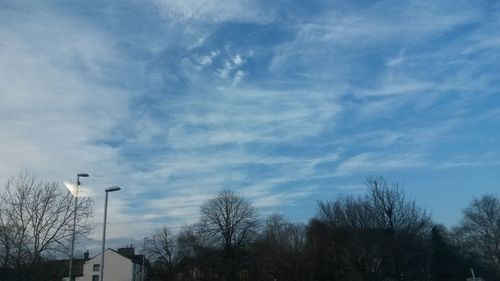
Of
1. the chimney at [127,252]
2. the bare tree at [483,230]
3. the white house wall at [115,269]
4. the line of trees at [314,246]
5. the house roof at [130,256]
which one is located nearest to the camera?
the line of trees at [314,246]

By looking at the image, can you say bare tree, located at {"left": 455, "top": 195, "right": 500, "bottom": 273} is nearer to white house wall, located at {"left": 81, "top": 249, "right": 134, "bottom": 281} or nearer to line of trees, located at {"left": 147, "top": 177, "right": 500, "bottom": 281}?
line of trees, located at {"left": 147, "top": 177, "right": 500, "bottom": 281}

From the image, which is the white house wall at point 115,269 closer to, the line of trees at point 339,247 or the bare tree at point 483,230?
the line of trees at point 339,247

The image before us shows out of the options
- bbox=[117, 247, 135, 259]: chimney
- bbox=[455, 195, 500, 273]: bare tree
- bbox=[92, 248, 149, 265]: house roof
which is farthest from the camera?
bbox=[117, 247, 135, 259]: chimney

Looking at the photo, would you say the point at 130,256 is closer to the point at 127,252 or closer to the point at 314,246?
the point at 127,252

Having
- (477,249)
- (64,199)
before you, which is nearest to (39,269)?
(64,199)

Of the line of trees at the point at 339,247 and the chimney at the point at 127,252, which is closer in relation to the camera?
the line of trees at the point at 339,247

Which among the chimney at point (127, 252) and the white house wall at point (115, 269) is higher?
the chimney at point (127, 252)

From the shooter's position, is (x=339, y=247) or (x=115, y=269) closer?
(x=339, y=247)

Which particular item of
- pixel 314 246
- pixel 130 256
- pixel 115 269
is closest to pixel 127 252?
pixel 130 256

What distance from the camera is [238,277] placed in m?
72.7

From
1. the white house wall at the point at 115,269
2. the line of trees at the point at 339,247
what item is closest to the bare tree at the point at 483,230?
the line of trees at the point at 339,247

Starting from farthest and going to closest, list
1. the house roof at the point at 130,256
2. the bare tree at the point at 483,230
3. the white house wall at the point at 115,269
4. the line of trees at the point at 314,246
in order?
the house roof at the point at 130,256
the white house wall at the point at 115,269
the bare tree at the point at 483,230
the line of trees at the point at 314,246

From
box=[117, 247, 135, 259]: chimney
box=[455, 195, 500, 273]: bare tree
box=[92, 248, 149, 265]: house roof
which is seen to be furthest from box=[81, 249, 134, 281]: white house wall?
box=[455, 195, 500, 273]: bare tree

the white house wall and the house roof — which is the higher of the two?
the house roof
